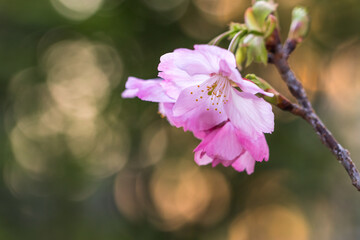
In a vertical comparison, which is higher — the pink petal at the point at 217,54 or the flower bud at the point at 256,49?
the pink petal at the point at 217,54

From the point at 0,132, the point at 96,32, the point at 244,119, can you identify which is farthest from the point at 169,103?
the point at 0,132

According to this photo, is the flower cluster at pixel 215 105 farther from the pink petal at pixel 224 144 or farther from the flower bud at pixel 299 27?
the flower bud at pixel 299 27

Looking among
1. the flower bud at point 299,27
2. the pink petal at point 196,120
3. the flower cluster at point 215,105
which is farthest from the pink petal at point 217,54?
the flower bud at point 299,27

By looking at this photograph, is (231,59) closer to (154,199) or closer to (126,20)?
(126,20)

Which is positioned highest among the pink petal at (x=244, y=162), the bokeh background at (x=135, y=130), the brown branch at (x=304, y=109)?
the brown branch at (x=304, y=109)

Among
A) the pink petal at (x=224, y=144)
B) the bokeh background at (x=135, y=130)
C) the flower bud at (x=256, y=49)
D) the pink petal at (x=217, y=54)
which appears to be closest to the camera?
the pink petal at (x=217, y=54)

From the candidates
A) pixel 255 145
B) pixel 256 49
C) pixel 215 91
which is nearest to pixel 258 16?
pixel 256 49
